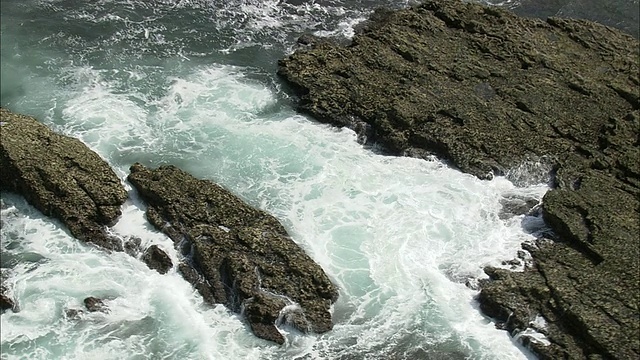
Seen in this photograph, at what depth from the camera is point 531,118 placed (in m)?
35.2

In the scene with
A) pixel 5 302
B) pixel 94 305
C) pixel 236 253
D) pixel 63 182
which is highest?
pixel 63 182

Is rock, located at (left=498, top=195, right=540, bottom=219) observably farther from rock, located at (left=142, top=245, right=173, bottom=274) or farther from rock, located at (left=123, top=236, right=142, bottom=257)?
rock, located at (left=123, top=236, right=142, bottom=257)

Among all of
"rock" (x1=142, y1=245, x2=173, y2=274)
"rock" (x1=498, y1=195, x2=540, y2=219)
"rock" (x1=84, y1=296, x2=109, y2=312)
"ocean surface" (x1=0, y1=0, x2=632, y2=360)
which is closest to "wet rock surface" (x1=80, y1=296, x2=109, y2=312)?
"rock" (x1=84, y1=296, x2=109, y2=312)

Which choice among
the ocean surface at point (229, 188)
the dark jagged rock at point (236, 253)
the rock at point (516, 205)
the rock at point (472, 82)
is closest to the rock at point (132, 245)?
the ocean surface at point (229, 188)

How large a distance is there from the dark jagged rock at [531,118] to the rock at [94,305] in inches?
570

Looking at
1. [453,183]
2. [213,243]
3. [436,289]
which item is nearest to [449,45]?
[453,183]

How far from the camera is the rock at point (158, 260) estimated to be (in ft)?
89.6

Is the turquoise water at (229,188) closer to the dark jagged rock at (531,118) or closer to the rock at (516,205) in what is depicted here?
the rock at (516,205)

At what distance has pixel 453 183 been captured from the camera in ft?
108

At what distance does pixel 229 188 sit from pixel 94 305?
832cm

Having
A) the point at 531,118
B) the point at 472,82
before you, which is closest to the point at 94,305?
the point at 472,82

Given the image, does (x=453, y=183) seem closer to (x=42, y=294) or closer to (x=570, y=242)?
(x=570, y=242)

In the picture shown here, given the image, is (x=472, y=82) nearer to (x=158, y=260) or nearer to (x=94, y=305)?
(x=158, y=260)

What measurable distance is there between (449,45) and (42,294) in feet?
82.5
